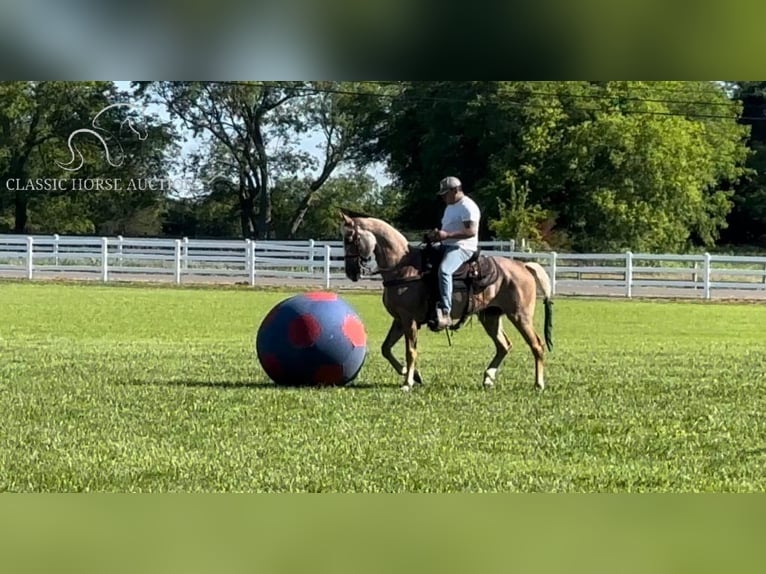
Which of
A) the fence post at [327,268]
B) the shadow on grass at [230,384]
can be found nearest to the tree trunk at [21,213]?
the fence post at [327,268]

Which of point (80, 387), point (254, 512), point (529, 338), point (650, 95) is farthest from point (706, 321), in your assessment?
point (254, 512)

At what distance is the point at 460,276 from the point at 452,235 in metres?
0.41

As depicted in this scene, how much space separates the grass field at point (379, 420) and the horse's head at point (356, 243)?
1067 millimetres

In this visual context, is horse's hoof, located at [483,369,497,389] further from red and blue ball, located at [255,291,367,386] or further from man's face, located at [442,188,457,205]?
man's face, located at [442,188,457,205]

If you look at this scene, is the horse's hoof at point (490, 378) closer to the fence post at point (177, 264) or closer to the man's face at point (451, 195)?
the man's face at point (451, 195)

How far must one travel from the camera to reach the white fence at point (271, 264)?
26.1 meters

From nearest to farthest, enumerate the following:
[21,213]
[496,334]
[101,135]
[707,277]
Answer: [496,334]
[707,277]
[101,135]
[21,213]

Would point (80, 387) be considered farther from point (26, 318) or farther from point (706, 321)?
point (706, 321)

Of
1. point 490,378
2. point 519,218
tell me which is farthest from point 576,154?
point 490,378

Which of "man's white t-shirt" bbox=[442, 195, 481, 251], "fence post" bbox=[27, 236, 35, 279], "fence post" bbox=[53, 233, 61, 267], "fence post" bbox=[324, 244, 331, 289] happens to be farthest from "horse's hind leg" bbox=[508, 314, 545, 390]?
"fence post" bbox=[53, 233, 61, 267]

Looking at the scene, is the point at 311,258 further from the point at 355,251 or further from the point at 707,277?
the point at 355,251

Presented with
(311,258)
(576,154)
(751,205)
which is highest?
(576,154)

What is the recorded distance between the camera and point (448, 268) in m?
9.27

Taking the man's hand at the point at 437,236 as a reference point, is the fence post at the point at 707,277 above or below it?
below
